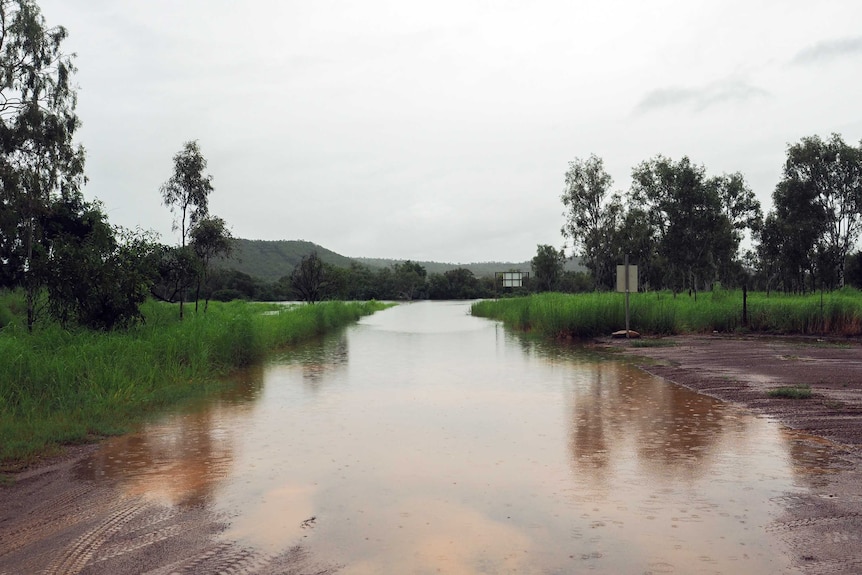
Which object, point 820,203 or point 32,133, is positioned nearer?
point 32,133

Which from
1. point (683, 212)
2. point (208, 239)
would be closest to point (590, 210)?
point (683, 212)

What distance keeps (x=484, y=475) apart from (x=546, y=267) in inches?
3650

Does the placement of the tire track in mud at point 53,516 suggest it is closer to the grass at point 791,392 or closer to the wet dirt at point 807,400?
the wet dirt at point 807,400

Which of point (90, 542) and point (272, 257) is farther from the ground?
point (272, 257)

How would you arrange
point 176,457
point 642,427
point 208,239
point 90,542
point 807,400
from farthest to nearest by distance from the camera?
point 208,239, point 807,400, point 642,427, point 176,457, point 90,542

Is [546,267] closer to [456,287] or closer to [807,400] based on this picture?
[456,287]

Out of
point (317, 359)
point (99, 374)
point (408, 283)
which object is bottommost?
point (317, 359)

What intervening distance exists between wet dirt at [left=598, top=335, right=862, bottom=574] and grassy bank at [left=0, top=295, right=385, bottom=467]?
294 inches

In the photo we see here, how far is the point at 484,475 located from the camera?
6055 mm

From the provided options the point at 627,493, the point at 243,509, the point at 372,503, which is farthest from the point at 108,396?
the point at 627,493

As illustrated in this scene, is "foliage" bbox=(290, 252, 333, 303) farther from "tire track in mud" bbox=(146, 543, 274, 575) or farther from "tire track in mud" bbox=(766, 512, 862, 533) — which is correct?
→ "tire track in mud" bbox=(766, 512, 862, 533)

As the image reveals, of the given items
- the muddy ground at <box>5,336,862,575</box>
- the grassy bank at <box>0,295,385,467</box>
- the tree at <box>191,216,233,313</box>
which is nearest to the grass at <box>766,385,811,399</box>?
the muddy ground at <box>5,336,862,575</box>

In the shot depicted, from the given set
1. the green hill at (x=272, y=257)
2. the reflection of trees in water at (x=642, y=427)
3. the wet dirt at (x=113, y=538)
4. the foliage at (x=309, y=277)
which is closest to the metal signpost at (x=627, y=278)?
the reflection of trees in water at (x=642, y=427)

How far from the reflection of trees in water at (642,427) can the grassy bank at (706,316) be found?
11.2 m
